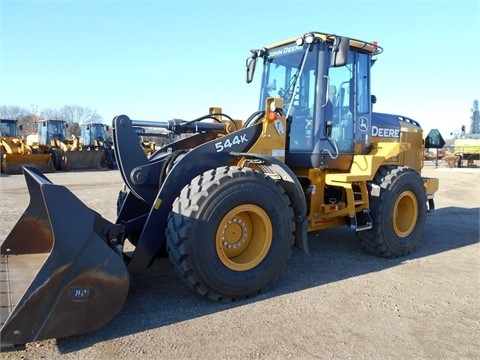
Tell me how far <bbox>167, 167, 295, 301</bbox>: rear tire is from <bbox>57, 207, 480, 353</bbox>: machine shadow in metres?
0.24

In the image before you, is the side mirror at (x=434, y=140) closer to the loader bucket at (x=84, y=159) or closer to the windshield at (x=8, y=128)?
the loader bucket at (x=84, y=159)

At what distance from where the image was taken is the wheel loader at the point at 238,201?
3053 mm

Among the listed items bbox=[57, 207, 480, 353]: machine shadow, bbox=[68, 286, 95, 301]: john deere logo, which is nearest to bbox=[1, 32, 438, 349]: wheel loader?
bbox=[68, 286, 95, 301]: john deere logo

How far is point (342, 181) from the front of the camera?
17.2 feet

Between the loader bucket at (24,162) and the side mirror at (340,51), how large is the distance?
18166 mm

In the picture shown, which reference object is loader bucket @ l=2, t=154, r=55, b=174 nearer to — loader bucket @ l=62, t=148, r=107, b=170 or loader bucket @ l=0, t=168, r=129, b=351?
loader bucket @ l=62, t=148, r=107, b=170

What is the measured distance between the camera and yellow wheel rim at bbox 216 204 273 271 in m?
4.01

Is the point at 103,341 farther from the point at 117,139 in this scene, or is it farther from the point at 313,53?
the point at 313,53

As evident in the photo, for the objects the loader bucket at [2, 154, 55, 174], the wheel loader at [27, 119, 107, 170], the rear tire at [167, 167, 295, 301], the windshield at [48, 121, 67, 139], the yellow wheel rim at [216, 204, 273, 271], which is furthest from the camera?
the windshield at [48, 121, 67, 139]

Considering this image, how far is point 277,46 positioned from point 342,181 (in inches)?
82.5

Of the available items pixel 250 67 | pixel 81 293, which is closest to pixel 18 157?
pixel 250 67

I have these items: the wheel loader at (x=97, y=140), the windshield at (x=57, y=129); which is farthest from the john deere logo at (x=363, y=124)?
the windshield at (x=57, y=129)

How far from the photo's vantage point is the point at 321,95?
5.20 m

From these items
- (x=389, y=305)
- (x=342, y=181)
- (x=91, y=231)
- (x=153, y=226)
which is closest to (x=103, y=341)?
(x=91, y=231)
